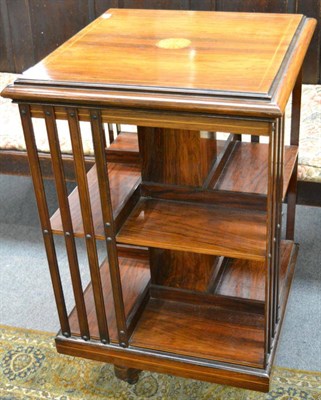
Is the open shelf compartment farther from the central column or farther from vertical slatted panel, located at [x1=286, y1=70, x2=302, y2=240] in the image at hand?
vertical slatted panel, located at [x1=286, y1=70, x2=302, y2=240]

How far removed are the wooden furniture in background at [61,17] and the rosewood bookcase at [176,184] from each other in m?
0.61

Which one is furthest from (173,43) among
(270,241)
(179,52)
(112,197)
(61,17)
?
(61,17)

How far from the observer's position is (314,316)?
2238 millimetres

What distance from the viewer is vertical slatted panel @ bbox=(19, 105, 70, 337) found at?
1.63 m

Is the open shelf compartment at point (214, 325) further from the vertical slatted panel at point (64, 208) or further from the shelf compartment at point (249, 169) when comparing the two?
the shelf compartment at point (249, 169)

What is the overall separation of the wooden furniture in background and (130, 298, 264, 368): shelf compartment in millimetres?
1072

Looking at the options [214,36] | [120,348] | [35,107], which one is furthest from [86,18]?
[120,348]

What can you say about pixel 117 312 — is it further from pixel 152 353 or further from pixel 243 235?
pixel 243 235

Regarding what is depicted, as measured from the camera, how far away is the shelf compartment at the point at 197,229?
65.9 inches

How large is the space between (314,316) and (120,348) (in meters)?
0.69

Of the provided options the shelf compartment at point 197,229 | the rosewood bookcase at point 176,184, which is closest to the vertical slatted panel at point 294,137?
the rosewood bookcase at point 176,184

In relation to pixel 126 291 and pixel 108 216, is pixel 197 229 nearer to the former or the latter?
pixel 108 216

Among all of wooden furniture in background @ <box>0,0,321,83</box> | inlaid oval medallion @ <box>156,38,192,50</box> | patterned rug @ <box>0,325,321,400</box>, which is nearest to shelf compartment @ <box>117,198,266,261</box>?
inlaid oval medallion @ <box>156,38,192,50</box>

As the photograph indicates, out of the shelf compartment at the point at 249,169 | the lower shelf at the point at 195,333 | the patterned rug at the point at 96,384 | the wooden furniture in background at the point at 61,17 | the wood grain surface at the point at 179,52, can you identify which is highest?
the wood grain surface at the point at 179,52
